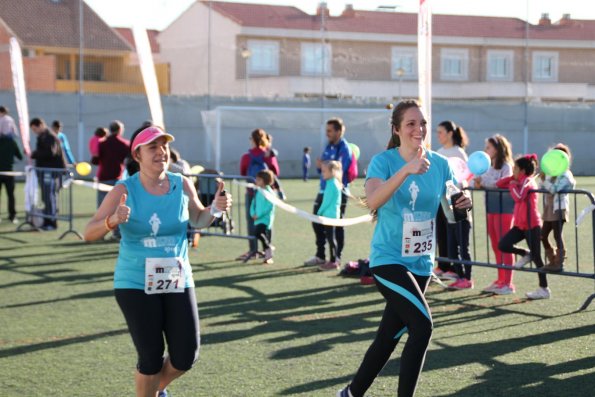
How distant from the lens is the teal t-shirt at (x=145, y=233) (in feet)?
17.4

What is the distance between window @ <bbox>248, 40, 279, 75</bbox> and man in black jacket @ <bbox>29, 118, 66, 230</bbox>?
21441mm

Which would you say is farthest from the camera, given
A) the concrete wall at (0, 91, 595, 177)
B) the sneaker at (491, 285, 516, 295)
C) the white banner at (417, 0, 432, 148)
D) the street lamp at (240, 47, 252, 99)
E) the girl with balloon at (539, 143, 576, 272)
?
the street lamp at (240, 47, 252, 99)

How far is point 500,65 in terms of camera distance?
38.0 m

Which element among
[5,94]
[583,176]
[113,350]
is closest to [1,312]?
[113,350]

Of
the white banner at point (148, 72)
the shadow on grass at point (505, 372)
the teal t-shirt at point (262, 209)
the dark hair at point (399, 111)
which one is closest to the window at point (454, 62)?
the teal t-shirt at point (262, 209)

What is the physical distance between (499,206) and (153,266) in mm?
6213

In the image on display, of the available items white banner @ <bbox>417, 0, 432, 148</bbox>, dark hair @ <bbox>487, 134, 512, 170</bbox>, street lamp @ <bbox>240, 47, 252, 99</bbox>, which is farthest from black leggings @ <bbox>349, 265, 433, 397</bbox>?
street lamp @ <bbox>240, 47, 252, 99</bbox>

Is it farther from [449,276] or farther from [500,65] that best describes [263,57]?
[449,276]

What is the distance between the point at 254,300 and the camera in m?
10.1

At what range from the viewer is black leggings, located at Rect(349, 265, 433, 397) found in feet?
17.1

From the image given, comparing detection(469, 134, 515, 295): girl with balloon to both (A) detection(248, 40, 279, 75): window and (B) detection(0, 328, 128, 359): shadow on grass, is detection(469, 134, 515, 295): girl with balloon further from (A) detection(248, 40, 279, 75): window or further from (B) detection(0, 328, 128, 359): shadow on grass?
(A) detection(248, 40, 279, 75): window

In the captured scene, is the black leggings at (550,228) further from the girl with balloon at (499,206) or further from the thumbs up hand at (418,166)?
the thumbs up hand at (418,166)

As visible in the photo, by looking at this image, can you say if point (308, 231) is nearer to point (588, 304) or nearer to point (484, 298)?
point (484, 298)

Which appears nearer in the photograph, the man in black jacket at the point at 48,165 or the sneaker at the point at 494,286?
the sneaker at the point at 494,286
